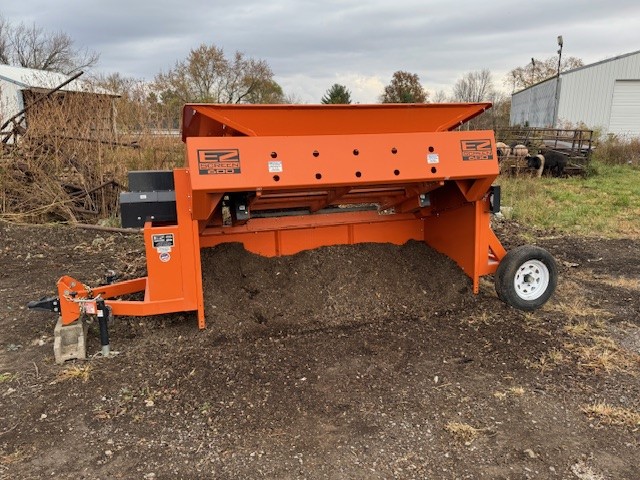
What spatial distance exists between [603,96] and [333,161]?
2765 centimetres

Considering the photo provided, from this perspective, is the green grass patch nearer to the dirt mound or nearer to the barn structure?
the dirt mound

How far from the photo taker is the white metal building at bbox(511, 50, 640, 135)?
84.6 feet

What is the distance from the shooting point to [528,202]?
10.2 meters

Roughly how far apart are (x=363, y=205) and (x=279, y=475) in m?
2.99

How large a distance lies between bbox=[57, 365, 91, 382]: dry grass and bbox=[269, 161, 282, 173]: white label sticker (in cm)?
180

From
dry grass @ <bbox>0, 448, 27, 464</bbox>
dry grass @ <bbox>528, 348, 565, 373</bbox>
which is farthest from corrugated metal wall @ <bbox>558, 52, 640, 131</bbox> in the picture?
dry grass @ <bbox>0, 448, 27, 464</bbox>

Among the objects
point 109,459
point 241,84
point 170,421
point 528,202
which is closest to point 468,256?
point 170,421

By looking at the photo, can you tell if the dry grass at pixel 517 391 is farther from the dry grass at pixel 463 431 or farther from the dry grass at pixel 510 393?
the dry grass at pixel 463 431

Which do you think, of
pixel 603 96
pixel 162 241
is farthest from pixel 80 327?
pixel 603 96

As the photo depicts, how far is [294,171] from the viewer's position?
3.53 meters

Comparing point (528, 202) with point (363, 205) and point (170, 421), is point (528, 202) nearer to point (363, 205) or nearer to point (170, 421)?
point (363, 205)

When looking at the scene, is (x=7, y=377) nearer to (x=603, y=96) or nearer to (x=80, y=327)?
(x=80, y=327)

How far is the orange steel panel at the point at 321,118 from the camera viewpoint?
3.47 m

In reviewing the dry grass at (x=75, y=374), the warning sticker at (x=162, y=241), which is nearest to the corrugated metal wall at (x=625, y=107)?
the warning sticker at (x=162, y=241)
